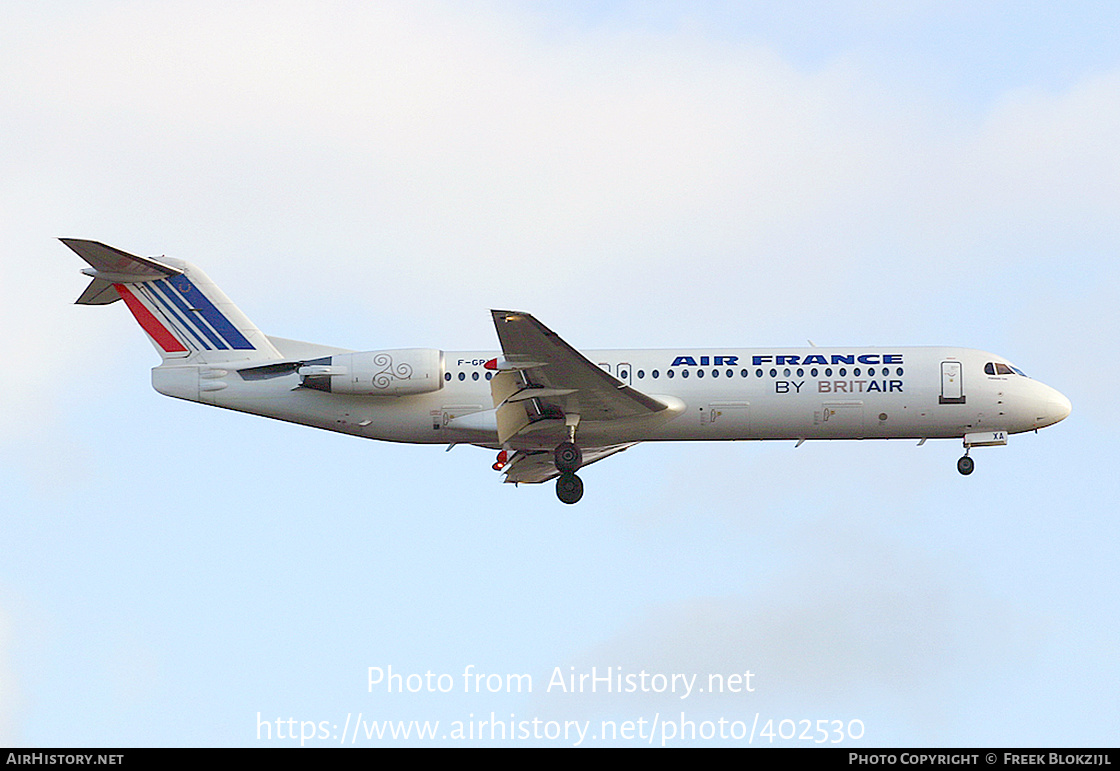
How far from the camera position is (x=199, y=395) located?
3275 cm

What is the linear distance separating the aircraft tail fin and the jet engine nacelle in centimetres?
232

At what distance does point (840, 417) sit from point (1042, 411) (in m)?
4.96

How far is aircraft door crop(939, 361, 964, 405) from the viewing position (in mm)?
32750

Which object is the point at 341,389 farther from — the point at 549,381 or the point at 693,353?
the point at 693,353

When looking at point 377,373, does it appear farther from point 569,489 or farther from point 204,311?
point 569,489

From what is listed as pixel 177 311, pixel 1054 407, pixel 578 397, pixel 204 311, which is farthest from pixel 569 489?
pixel 1054 407

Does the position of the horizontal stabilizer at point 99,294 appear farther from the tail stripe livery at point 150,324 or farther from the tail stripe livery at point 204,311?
the tail stripe livery at point 204,311

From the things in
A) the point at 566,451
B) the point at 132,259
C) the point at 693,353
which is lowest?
the point at 566,451

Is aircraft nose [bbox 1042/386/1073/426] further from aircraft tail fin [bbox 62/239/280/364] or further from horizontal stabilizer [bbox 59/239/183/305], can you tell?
horizontal stabilizer [bbox 59/239/183/305]

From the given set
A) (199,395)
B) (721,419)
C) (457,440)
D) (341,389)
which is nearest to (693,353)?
(721,419)

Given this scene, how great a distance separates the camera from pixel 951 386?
1291 inches

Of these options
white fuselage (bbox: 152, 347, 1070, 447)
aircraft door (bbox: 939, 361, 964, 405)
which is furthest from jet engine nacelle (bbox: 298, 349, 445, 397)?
aircraft door (bbox: 939, 361, 964, 405)

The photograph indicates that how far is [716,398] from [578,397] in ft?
10.7

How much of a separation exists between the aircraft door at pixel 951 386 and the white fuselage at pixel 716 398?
0.09 ft
